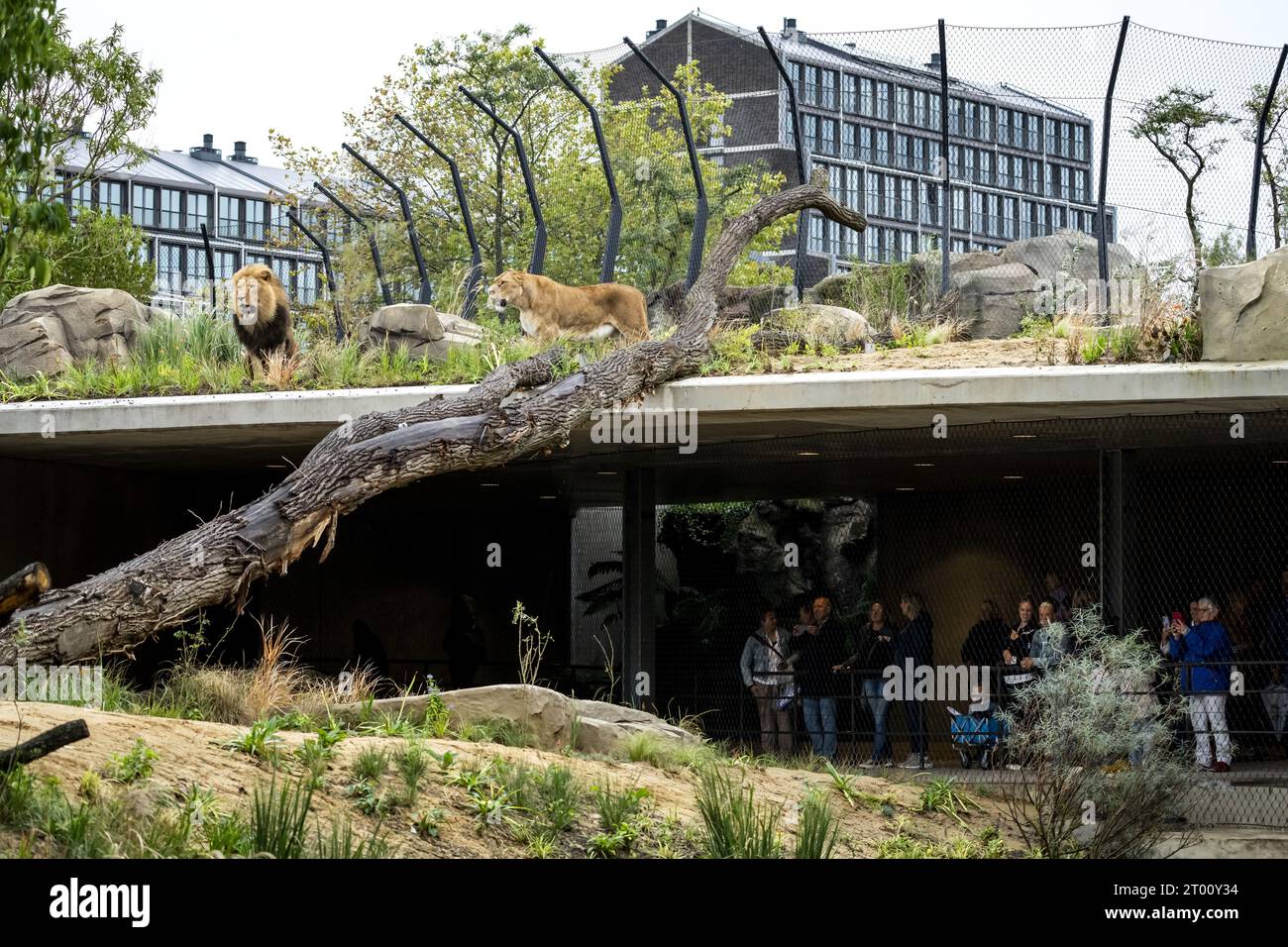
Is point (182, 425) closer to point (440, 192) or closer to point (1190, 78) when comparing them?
point (1190, 78)

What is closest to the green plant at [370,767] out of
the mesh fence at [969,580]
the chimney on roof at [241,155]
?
the mesh fence at [969,580]

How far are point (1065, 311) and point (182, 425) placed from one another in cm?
969

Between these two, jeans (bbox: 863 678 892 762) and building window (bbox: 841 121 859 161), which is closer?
jeans (bbox: 863 678 892 762)

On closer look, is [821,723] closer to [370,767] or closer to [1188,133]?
[370,767]

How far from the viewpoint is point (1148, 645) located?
1073cm

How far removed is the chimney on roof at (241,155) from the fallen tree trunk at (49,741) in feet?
231

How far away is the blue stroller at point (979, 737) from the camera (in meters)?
12.8

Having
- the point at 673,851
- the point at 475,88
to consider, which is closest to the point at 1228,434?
the point at 673,851

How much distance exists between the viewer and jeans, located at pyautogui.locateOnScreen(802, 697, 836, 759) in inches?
575

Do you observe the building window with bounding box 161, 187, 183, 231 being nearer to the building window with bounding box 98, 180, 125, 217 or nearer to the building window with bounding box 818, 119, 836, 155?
the building window with bounding box 98, 180, 125, 217

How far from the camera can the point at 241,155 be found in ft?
246

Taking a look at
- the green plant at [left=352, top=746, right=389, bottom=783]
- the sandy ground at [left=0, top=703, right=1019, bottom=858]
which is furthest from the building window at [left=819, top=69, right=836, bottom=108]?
the green plant at [left=352, top=746, right=389, bottom=783]

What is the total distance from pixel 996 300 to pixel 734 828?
11.3 meters

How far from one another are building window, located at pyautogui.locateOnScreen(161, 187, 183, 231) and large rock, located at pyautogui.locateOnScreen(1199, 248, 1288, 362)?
194 ft
